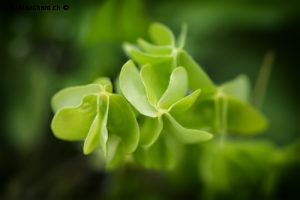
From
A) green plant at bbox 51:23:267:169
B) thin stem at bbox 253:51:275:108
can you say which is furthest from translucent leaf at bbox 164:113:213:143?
thin stem at bbox 253:51:275:108

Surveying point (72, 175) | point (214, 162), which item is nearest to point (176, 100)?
point (214, 162)

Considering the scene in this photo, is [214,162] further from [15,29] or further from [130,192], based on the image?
[15,29]

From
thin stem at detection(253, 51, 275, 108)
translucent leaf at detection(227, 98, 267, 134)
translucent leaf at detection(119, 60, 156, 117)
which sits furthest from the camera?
thin stem at detection(253, 51, 275, 108)

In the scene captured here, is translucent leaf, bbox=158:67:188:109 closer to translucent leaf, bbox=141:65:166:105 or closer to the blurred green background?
translucent leaf, bbox=141:65:166:105

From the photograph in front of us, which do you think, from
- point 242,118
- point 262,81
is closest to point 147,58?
point 242,118

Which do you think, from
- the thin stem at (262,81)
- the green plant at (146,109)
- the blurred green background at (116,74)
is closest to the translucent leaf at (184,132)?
the green plant at (146,109)

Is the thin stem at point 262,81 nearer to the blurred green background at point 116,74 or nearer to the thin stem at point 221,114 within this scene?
the blurred green background at point 116,74

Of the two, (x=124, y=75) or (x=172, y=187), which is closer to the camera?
(x=124, y=75)
